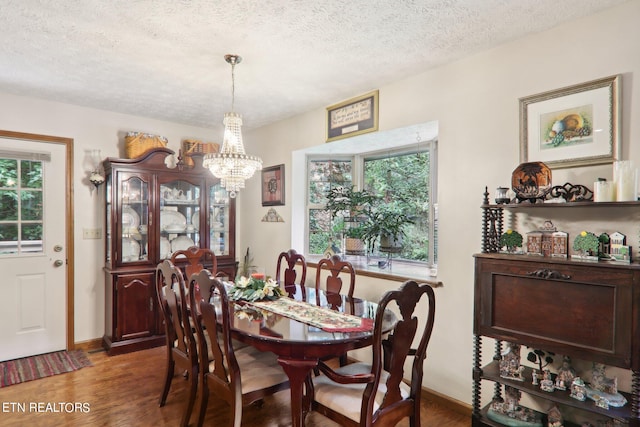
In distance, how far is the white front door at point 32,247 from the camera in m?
3.34

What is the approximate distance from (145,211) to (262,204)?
1.28 meters

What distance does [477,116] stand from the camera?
2453 millimetres

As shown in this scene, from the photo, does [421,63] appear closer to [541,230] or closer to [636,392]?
[541,230]

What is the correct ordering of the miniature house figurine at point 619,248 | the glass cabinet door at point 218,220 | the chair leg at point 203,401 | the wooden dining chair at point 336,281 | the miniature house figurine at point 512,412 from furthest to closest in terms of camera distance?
the glass cabinet door at point 218,220
the wooden dining chair at point 336,281
the chair leg at point 203,401
the miniature house figurine at point 512,412
the miniature house figurine at point 619,248

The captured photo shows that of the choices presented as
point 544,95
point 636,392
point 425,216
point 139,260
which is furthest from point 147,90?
point 636,392

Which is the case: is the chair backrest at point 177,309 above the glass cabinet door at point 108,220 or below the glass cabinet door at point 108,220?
below

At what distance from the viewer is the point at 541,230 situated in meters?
2.03

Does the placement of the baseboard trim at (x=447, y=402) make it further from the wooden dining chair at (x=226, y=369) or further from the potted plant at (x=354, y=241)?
the potted plant at (x=354, y=241)

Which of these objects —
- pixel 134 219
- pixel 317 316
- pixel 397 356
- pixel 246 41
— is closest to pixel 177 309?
pixel 317 316

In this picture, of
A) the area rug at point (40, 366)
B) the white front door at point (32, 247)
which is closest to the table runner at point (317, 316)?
the area rug at point (40, 366)

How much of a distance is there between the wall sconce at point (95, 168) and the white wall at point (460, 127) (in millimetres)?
77

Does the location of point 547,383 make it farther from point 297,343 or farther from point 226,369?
point 226,369

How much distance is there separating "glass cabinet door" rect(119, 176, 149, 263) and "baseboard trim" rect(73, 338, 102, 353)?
900mm

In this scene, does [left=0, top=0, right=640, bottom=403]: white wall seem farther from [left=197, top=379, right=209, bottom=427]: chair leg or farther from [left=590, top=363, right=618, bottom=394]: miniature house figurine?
[left=197, top=379, right=209, bottom=427]: chair leg
